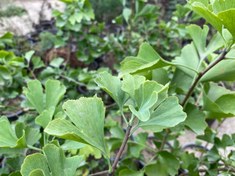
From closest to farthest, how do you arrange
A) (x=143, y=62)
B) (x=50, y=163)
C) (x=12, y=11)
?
(x=50, y=163), (x=143, y=62), (x=12, y=11)

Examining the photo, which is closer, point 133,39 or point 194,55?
point 194,55

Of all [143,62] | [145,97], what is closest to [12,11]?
[143,62]

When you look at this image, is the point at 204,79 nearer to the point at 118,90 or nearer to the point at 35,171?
the point at 118,90

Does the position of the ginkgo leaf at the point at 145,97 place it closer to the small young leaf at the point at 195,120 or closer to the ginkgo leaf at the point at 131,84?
the ginkgo leaf at the point at 131,84

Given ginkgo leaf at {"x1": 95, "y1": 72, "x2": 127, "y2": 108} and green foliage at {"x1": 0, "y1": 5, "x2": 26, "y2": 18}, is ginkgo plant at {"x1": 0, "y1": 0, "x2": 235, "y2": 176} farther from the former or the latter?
green foliage at {"x1": 0, "y1": 5, "x2": 26, "y2": 18}

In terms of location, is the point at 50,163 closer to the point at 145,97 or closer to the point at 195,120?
the point at 145,97

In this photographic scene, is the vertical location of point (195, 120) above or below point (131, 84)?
below

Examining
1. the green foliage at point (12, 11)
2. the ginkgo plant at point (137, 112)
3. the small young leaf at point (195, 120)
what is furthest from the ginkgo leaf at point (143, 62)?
the green foliage at point (12, 11)

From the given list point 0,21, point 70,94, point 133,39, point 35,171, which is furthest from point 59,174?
point 0,21

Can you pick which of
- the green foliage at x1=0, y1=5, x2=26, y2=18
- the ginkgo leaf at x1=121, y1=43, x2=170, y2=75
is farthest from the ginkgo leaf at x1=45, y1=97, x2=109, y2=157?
the green foliage at x1=0, y1=5, x2=26, y2=18
